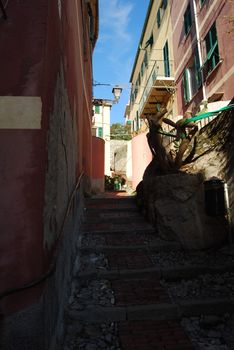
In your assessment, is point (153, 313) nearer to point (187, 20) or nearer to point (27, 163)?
point (27, 163)

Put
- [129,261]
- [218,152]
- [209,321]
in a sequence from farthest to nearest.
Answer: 1. [218,152]
2. [129,261]
3. [209,321]

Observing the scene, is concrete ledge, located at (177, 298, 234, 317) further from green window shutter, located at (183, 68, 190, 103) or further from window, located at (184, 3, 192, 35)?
window, located at (184, 3, 192, 35)

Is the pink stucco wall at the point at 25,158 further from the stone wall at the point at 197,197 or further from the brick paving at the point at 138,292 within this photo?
the stone wall at the point at 197,197

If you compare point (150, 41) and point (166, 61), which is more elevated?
point (150, 41)

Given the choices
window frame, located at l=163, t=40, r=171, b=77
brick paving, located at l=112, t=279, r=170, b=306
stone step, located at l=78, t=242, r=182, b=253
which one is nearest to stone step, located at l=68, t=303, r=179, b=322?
brick paving, located at l=112, t=279, r=170, b=306

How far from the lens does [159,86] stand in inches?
555

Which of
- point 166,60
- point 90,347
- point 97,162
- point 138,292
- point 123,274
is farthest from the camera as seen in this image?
point 166,60

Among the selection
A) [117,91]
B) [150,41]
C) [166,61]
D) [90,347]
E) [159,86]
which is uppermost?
[150,41]

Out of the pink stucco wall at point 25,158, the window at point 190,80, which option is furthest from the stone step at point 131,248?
the window at point 190,80

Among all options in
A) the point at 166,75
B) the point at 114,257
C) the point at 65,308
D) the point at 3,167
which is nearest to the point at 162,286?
the point at 114,257

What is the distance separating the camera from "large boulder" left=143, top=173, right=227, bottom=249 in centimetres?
434

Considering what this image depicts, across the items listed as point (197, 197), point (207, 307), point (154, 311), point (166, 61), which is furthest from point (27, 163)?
point (166, 61)

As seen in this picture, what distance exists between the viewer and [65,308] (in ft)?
9.33

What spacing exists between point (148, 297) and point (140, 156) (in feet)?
26.8
